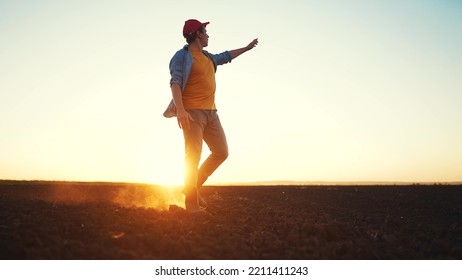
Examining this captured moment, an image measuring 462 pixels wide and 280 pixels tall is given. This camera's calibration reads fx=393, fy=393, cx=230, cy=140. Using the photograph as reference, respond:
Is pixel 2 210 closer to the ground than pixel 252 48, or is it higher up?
closer to the ground

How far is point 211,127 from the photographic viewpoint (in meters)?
5.17

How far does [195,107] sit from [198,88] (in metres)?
0.26

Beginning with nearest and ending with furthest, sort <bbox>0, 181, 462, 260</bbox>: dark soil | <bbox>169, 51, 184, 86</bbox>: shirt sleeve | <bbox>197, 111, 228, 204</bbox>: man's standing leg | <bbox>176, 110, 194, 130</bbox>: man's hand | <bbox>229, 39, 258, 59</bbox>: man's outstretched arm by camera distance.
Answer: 1. <bbox>0, 181, 462, 260</bbox>: dark soil
2. <bbox>176, 110, 194, 130</bbox>: man's hand
3. <bbox>169, 51, 184, 86</bbox>: shirt sleeve
4. <bbox>197, 111, 228, 204</bbox>: man's standing leg
5. <bbox>229, 39, 258, 59</bbox>: man's outstretched arm

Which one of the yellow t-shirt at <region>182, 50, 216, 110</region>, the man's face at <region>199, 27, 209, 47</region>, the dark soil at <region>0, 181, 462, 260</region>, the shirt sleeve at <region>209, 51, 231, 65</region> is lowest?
the dark soil at <region>0, 181, 462, 260</region>

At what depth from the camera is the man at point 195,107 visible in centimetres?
477

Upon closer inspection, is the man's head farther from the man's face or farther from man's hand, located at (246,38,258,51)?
man's hand, located at (246,38,258,51)

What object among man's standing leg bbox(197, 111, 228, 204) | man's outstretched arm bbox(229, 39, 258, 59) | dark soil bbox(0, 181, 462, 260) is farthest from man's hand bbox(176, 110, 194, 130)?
man's outstretched arm bbox(229, 39, 258, 59)

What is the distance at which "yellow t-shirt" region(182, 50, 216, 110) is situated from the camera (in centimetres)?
494

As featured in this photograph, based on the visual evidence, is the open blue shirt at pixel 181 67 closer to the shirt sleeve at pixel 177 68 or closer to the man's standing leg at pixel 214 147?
the shirt sleeve at pixel 177 68

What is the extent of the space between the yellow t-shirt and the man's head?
0.19 meters
